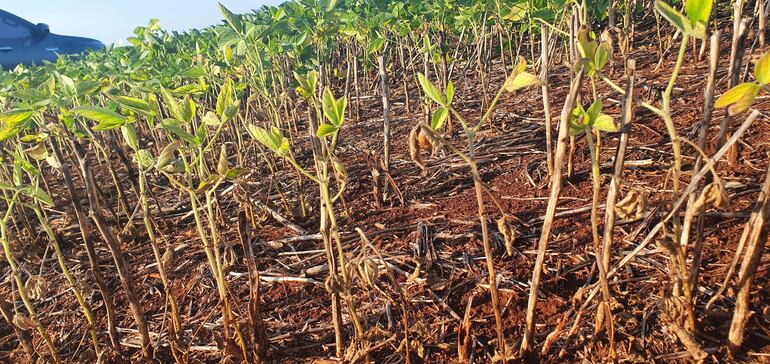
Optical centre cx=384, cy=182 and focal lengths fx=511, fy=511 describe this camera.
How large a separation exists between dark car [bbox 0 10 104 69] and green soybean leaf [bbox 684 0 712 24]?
32.8 feet

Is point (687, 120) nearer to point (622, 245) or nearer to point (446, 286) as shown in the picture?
point (622, 245)

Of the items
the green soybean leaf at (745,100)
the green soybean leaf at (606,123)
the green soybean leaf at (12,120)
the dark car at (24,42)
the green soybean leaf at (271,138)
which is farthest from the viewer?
the dark car at (24,42)

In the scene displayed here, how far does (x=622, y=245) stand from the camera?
1.35 meters

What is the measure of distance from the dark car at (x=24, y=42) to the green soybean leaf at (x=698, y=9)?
9.99m

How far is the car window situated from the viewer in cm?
914

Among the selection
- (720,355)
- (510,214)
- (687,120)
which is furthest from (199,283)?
(687,120)

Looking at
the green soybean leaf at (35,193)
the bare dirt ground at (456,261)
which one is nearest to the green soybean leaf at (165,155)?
the green soybean leaf at (35,193)

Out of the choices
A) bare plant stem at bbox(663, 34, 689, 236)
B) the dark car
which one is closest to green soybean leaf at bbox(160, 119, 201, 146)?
bare plant stem at bbox(663, 34, 689, 236)

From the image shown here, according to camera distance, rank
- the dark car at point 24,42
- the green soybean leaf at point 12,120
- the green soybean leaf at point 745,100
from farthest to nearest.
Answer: the dark car at point 24,42 → the green soybean leaf at point 12,120 → the green soybean leaf at point 745,100

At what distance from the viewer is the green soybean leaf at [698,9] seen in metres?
0.76

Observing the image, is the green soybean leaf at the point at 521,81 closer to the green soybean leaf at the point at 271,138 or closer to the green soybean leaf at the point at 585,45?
the green soybean leaf at the point at 585,45

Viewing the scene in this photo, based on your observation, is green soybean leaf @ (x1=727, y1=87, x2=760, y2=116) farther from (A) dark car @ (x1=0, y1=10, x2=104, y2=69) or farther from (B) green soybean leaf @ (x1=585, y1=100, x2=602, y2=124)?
(A) dark car @ (x1=0, y1=10, x2=104, y2=69)

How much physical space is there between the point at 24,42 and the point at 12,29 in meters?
0.29

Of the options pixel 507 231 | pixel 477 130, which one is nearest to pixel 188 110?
pixel 477 130
